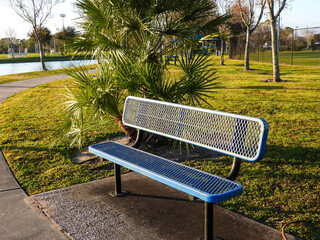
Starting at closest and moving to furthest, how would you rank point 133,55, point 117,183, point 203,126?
point 203,126 → point 117,183 → point 133,55

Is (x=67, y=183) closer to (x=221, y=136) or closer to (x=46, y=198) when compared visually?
(x=46, y=198)

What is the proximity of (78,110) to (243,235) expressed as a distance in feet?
9.16

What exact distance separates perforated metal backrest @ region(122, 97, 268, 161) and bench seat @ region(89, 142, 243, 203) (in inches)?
Result: 12.2

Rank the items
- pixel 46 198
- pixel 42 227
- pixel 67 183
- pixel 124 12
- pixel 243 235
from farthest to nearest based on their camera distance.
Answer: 1. pixel 124 12
2. pixel 67 183
3. pixel 46 198
4. pixel 42 227
5. pixel 243 235

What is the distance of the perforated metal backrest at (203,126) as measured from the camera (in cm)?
284

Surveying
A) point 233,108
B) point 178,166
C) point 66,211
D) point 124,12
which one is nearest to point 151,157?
point 178,166

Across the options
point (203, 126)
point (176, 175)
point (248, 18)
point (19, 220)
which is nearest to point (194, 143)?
point (203, 126)

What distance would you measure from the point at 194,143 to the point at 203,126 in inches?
7.2

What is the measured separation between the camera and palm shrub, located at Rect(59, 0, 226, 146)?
473 cm

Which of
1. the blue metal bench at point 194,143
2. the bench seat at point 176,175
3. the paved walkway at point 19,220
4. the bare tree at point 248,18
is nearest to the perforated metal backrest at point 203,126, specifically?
the blue metal bench at point 194,143

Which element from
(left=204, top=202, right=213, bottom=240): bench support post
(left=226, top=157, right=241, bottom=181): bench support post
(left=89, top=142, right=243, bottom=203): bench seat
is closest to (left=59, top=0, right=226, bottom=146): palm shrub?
(left=89, top=142, right=243, bottom=203): bench seat

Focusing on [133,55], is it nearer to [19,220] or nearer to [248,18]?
[19,220]

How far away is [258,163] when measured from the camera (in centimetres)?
460

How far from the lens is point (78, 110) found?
4.75 meters
